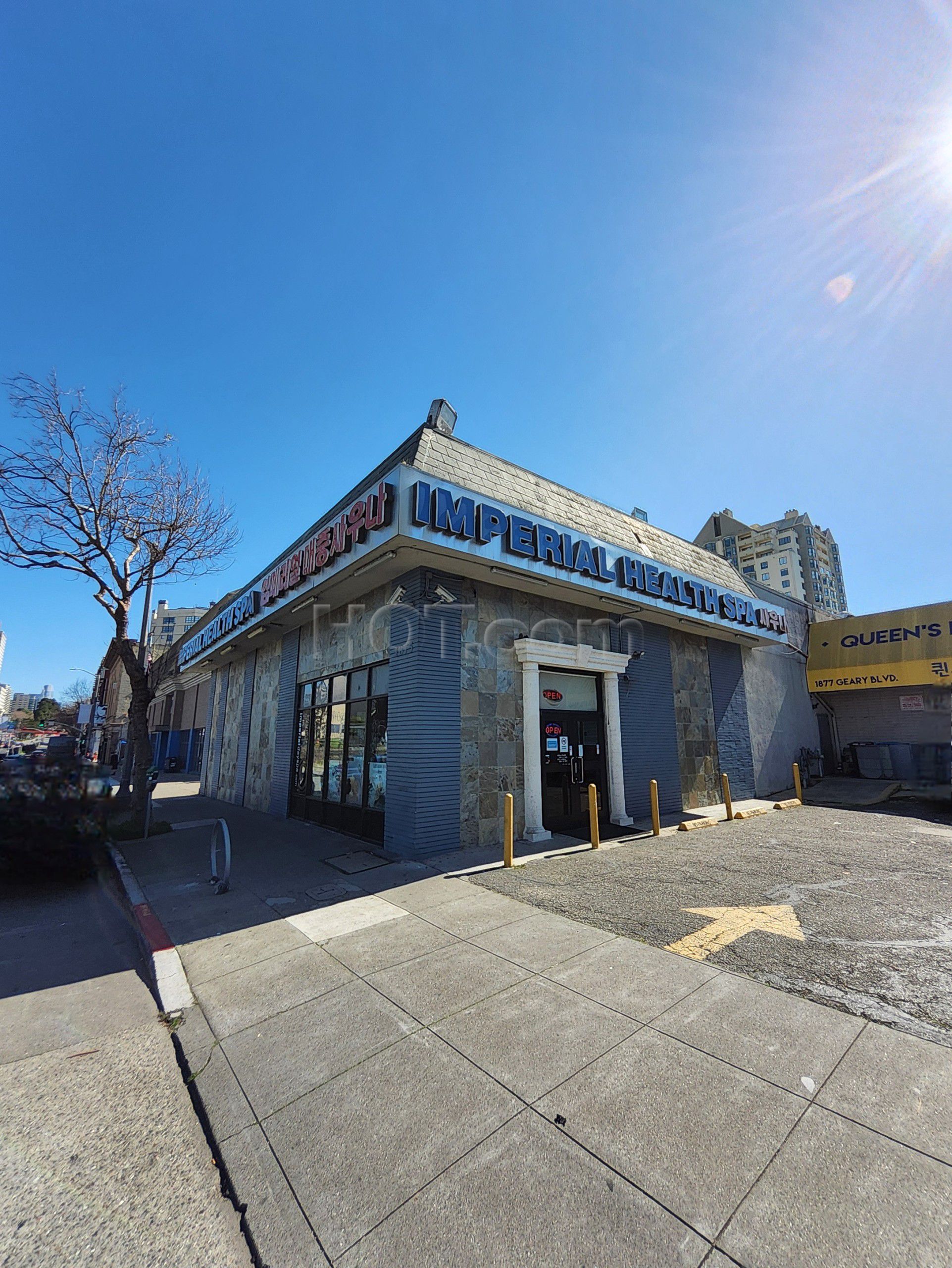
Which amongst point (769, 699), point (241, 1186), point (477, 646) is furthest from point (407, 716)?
point (769, 699)

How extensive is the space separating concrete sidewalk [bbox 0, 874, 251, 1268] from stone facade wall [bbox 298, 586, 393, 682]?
6402 mm

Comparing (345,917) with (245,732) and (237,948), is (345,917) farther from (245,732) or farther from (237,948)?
(245,732)

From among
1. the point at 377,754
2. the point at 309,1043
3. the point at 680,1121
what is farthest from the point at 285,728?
the point at 680,1121

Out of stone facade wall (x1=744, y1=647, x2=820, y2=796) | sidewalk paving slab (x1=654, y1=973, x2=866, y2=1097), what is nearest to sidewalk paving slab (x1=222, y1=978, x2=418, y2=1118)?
sidewalk paving slab (x1=654, y1=973, x2=866, y2=1097)

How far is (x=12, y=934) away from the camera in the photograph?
6.53 m

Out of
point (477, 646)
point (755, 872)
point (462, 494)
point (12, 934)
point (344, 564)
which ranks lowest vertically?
point (12, 934)

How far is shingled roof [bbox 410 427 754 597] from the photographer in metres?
9.33

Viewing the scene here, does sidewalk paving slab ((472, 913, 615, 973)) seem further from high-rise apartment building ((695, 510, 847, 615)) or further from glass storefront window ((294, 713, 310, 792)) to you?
high-rise apartment building ((695, 510, 847, 615))

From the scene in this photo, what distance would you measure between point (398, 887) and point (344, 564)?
17.3 ft

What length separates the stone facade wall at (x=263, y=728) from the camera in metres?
15.5

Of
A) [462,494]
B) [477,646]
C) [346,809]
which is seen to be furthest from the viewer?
[346,809]

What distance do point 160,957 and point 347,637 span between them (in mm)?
7211

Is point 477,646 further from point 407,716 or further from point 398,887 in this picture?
point 398,887

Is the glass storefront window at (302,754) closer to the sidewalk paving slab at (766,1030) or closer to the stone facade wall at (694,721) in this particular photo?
the stone facade wall at (694,721)
